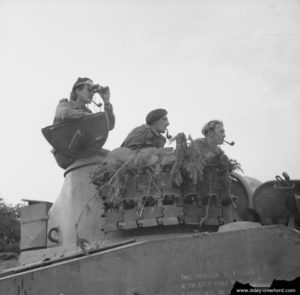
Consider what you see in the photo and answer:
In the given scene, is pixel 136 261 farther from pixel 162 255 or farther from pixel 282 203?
pixel 282 203

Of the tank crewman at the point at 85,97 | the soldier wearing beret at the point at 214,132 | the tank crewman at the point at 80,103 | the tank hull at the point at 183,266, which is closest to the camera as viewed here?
the tank hull at the point at 183,266

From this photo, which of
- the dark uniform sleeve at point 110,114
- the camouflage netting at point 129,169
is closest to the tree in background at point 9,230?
the dark uniform sleeve at point 110,114

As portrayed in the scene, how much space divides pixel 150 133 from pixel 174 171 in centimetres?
142

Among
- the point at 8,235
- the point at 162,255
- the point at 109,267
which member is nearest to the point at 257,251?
the point at 162,255

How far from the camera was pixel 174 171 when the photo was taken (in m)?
7.10

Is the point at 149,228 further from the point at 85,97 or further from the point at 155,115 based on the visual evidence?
the point at 85,97

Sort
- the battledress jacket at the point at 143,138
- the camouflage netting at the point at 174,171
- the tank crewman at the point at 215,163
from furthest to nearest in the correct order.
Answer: the battledress jacket at the point at 143,138, the tank crewman at the point at 215,163, the camouflage netting at the point at 174,171

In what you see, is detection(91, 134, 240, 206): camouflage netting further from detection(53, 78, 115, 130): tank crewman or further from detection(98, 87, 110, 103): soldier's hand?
detection(98, 87, 110, 103): soldier's hand

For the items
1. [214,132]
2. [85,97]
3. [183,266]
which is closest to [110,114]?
[85,97]

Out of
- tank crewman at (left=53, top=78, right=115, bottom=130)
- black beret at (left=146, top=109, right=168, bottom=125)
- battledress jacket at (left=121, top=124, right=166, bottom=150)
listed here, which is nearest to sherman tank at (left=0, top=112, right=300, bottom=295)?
battledress jacket at (left=121, top=124, right=166, bottom=150)

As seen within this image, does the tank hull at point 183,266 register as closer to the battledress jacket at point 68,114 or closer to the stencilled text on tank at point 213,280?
the stencilled text on tank at point 213,280

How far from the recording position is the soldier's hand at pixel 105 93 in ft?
31.0

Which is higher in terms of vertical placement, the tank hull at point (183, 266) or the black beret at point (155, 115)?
the black beret at point (155, 115)

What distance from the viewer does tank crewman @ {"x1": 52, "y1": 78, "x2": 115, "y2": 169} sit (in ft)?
29.3
